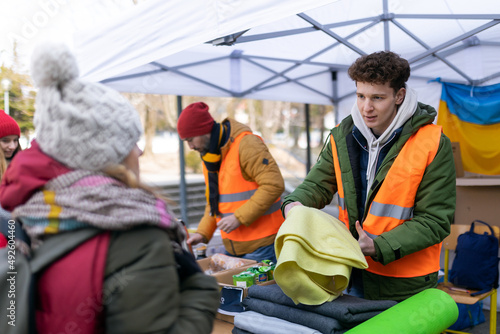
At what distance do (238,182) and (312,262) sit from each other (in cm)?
166

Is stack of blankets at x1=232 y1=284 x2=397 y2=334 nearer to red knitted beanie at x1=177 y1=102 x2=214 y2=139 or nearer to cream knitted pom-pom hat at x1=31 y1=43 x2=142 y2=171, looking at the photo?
cream knitted pom-pom hat at x1=31 y1=43 x2=142 y2=171

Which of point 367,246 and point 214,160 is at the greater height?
point 214,160

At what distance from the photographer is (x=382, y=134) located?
178 cm

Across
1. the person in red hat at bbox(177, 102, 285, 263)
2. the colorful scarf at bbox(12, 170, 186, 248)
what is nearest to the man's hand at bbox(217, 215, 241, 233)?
the person in red hat at bbox(177, 102, 285, 263)

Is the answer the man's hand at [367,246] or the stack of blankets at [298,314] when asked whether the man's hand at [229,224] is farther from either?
the man's hand at [367,246]

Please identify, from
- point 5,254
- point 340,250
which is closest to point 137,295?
point 5,254

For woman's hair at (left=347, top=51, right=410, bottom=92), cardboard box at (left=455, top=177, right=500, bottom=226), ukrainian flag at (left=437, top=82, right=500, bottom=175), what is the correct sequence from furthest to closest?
ukrainian flag at (left=437, top=82, right=500, bottom=175) → cardboard box at (left=455, top=177, right=500, bottom=226) → woman's hair at (left=347, top=51, right=410, bottom=92)

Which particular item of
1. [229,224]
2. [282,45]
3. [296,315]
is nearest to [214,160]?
[229,224]

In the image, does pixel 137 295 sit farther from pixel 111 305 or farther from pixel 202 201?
pixel 202 201

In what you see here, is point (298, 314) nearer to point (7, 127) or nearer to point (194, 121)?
point (194, 121)

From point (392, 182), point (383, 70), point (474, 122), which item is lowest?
point (392, 182)

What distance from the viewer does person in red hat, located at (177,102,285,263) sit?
288cm

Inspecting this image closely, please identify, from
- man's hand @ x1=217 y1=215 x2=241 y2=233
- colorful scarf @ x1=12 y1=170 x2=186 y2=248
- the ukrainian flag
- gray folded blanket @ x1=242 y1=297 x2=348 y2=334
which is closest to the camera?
colorful scarf @ x1=12 y1=170 x2=186 y2=248

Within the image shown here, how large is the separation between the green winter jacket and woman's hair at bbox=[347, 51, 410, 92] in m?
0.15
